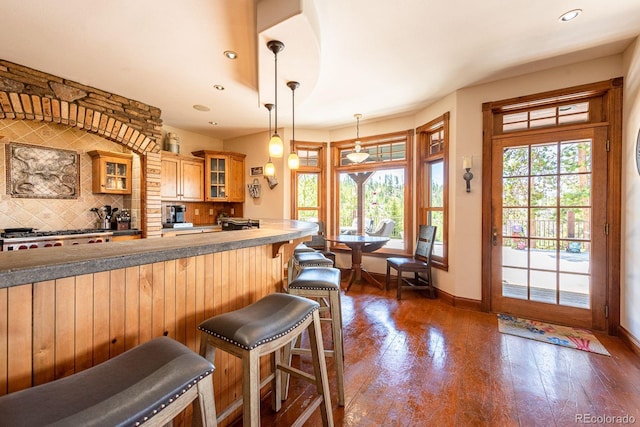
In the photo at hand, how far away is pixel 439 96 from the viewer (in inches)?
138

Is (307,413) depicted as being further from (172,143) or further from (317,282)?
(172,143)

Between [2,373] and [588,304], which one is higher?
[2,373]

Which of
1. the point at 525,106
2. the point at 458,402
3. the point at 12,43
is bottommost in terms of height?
the point at 458,402

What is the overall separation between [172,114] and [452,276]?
4.68 meters

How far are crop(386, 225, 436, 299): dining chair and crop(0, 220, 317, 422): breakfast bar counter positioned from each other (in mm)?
2539

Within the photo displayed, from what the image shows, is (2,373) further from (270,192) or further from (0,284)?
(270,192)

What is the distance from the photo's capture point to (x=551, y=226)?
2.87 metres

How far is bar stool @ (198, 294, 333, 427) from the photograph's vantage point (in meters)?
1.03

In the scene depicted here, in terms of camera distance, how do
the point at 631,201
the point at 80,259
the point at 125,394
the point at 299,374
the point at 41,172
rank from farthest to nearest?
1. the point at 41,172
2. the point at 631,201
3. the point at 299,374
4. the point at 80,259
5. the point at 125,394

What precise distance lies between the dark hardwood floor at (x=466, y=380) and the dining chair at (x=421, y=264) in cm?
85

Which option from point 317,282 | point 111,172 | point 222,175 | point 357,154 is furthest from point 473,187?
point 111,172

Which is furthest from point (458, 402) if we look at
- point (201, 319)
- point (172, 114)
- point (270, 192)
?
point (172, 114)

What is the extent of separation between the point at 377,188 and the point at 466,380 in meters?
3.22

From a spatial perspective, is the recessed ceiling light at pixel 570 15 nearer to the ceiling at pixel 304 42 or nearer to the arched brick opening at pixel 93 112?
the ceiling at pixel 304 42
